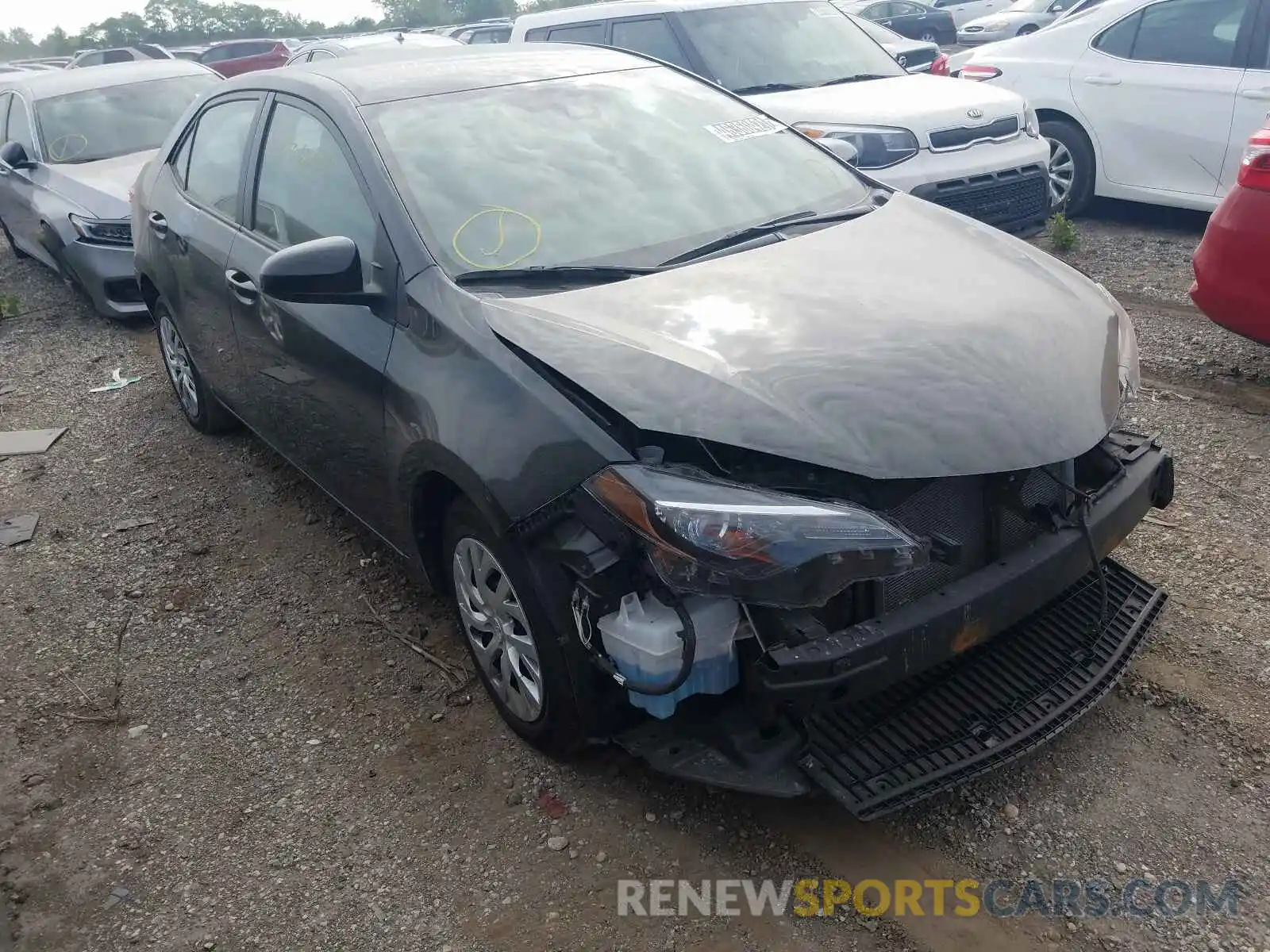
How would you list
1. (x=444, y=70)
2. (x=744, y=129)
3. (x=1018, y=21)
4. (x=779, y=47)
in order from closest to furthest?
(x=444, y=70)
(x=744, y=129)
(x=779, y=47)
(x=1018, y=21)

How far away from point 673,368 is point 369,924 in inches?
59.2

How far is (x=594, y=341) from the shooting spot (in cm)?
258

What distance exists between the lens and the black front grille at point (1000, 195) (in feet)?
20.6

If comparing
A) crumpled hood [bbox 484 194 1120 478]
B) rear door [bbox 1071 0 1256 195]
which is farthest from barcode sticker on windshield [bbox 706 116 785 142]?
rear door [bbox 1071 0 1256 195]

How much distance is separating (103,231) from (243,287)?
13.2 feet

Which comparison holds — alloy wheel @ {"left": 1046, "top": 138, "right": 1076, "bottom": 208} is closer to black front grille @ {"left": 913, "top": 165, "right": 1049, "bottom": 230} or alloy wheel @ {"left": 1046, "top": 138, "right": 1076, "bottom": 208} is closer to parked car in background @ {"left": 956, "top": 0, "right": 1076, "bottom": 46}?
black front grille @ {"left": 913, "top": 165, "right": 1049, "bottom": 230}

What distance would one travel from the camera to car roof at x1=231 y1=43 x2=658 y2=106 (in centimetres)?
350

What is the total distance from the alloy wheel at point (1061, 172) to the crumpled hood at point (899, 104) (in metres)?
0.74

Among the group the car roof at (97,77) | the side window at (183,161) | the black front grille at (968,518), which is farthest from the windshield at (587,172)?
the car roof at (97,77)

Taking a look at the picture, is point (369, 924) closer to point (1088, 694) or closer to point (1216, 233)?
point (1088, 694)

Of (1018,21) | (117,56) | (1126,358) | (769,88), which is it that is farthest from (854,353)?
(117,56)

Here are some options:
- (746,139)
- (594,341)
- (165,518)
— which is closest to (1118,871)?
(594,341)

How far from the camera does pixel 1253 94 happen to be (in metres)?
6.36

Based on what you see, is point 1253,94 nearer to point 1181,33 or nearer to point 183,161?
point 1181,33
